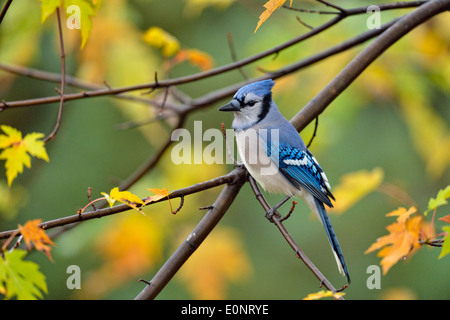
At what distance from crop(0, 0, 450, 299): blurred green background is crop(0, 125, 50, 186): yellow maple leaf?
57 cm

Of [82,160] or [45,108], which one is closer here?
[45,108]

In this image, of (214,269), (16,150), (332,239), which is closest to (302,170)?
(332,239)

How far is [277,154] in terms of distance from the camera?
1.95 m

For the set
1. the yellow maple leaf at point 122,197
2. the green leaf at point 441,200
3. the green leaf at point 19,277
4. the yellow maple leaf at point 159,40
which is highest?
the yellow maple leaf at point 159,40

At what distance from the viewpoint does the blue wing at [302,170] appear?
1.89m

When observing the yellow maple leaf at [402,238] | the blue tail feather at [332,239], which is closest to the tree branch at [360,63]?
the blue tail feather at [332,239]

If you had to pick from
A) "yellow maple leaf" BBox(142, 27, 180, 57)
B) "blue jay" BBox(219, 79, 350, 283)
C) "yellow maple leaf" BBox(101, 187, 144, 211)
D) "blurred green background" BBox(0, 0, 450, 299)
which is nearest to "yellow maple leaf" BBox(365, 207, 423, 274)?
"blue jay" BBox(219, 79, 350, 283)

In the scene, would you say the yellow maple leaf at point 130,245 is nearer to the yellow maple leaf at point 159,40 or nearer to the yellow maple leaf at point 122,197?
the yellow maple leaf at point 159,40

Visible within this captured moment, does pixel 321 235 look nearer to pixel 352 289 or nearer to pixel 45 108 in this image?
pixel 352 289

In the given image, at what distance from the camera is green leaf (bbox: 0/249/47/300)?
132cm

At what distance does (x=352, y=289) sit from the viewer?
13.8 feet

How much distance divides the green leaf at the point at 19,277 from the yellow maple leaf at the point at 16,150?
30 centimetres
